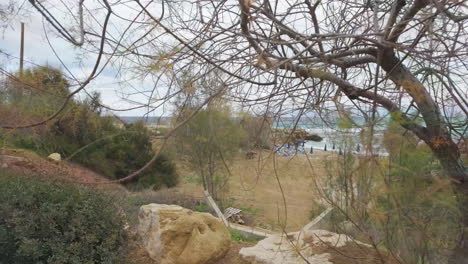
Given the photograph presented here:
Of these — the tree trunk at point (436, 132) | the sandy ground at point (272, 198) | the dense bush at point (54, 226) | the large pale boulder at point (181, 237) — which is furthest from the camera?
the sandy ground at point (272, 198)

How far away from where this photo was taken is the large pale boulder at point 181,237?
4.06 meters

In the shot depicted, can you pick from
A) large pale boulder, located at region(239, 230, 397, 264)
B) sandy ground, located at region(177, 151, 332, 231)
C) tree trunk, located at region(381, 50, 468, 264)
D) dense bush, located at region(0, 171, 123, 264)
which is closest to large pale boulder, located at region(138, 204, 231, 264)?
large pale boulder, located at region(239, 230, 397, 264)

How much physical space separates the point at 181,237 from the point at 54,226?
4.23ft

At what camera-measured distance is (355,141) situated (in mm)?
2391

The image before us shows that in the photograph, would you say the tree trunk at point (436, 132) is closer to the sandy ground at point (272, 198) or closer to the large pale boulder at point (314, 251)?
the large pale boulder at point (314, 251)

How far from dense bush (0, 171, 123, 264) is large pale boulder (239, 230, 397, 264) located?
1432 mm

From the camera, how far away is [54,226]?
3471 mm

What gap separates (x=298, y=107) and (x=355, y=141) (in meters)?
0.41

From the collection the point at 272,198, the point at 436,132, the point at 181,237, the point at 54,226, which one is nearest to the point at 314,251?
the point at 181,237

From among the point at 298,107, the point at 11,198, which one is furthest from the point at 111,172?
the point at 298,107

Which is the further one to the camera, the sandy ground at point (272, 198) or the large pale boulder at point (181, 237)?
the sandy ground at point (272, 198)

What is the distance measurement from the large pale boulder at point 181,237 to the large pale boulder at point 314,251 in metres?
0.34

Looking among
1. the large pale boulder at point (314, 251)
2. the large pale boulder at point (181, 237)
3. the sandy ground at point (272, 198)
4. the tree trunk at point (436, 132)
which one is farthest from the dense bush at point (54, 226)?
the tree trunk at point (436, 132)

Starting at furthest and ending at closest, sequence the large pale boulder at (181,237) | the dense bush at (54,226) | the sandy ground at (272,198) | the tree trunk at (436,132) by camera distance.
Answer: the sandy ground at (272,198), the large pale boulder at (181,237), the dense bush at (54,226), the tree trunk at (436,132)
